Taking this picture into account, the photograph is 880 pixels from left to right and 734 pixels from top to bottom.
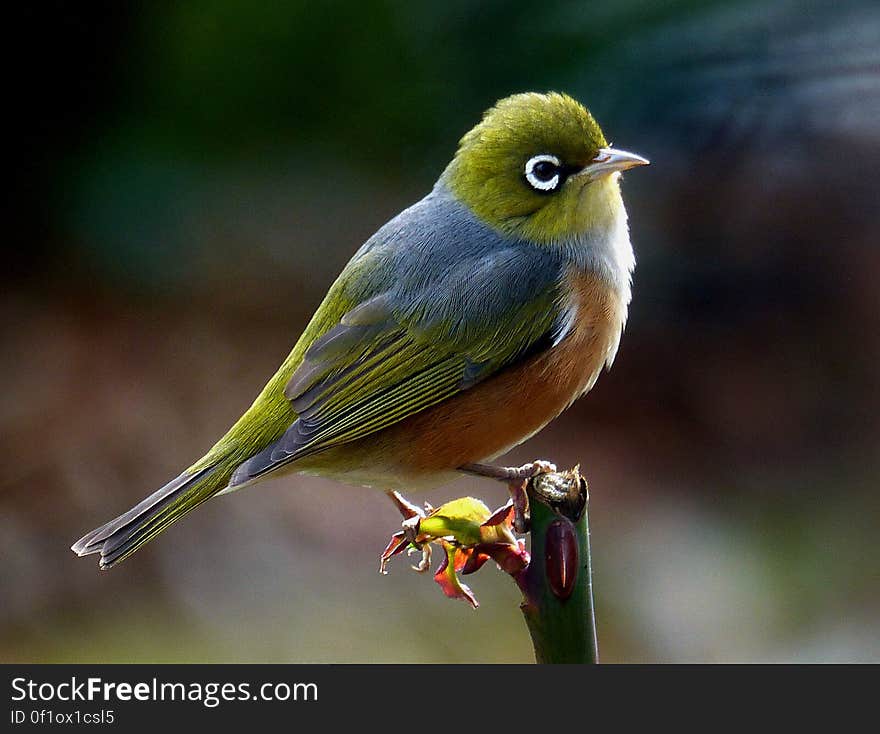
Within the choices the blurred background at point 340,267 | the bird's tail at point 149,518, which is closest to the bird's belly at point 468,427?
the bird's tail at point 149,518

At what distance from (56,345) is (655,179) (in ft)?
10.9

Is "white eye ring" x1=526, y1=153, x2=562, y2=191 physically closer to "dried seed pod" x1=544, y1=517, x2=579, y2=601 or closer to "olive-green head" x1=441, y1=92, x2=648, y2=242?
"olive-green head" x1=441, y1=92, x2=648, y2=242

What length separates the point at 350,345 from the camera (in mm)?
3658

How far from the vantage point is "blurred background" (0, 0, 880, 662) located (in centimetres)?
541

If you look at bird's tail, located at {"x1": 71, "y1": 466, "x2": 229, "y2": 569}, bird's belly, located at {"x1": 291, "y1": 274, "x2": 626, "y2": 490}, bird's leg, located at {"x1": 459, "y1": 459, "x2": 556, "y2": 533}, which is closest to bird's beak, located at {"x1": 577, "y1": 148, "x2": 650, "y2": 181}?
bird's belly, located at {"x1": 291, "y1": 274, "x2": 626, "y2": 490}

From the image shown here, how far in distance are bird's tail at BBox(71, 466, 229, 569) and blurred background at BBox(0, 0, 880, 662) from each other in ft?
6.30

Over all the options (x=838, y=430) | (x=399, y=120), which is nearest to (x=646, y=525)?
(x=838, y=430)

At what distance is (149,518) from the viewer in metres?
3.40

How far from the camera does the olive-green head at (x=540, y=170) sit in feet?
12.2

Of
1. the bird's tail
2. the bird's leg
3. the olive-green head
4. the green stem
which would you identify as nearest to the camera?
the green stem

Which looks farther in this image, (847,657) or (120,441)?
(120,441)

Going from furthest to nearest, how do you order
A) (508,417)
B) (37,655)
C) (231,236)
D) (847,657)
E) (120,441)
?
1. (231,236)
2. (120,441)
3. (37,655)
4. (847,657)
5. (508,417)

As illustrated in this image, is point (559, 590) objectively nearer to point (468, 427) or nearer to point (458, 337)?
point (468, 427)

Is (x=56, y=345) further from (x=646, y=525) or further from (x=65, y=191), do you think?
(x=646, y=525)
